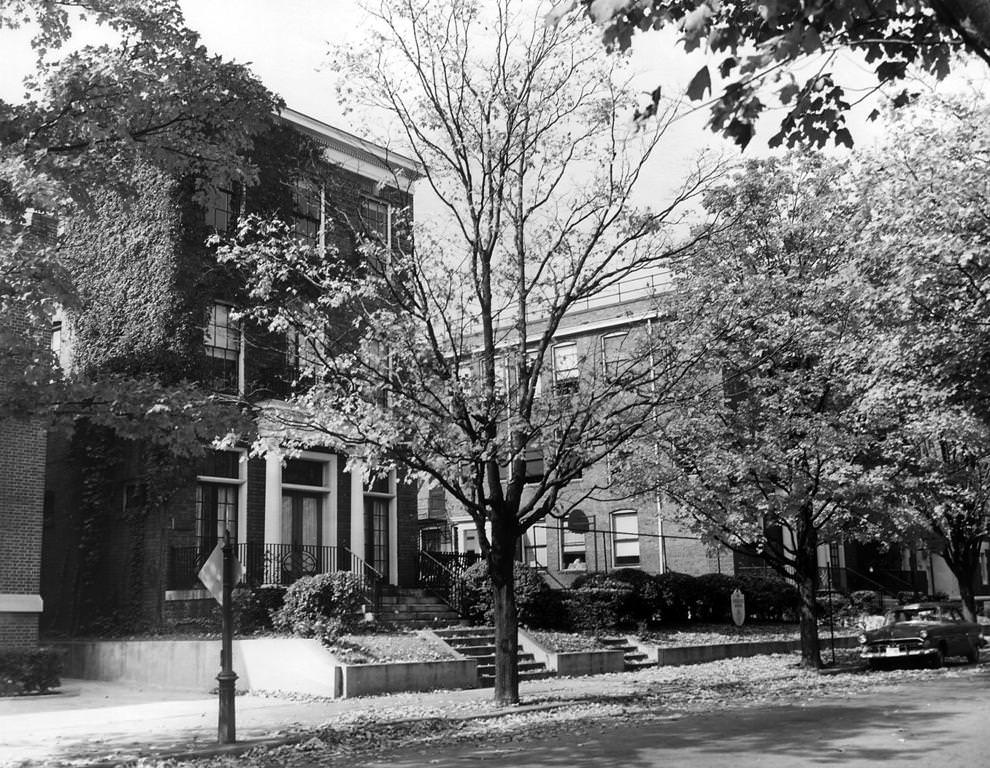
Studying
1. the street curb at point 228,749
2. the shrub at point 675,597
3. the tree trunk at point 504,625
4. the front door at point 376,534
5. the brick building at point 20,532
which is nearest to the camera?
the street curb at point 228,749

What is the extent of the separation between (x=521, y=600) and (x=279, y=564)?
5.55m

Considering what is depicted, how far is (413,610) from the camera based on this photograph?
910 inches

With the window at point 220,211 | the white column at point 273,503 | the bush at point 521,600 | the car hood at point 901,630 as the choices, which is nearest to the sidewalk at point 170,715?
the bush at point 521,600

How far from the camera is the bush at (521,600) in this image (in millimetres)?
23438

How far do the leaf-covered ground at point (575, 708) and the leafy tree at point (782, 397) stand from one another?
8.04ft

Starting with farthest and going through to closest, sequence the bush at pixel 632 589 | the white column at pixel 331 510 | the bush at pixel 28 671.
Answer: the bush at pixel 632 589, the white column at pixel 331 510, the bush at pixel 28 671

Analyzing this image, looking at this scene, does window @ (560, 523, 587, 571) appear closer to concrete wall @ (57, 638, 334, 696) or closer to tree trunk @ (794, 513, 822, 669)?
tree trunk @ (794, 513, 822, 669)

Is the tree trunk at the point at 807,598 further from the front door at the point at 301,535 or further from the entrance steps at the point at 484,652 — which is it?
the front door at the point at 301,535

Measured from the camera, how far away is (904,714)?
13.2 m

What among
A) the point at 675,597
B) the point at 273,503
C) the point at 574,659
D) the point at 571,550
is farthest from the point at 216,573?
the point at 571,550

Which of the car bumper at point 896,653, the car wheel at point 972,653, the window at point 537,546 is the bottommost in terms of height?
the car wheel at point 972,653

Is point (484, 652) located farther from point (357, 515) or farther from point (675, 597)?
point (675, 597)

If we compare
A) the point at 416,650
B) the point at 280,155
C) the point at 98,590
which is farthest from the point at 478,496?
the point at 280,155

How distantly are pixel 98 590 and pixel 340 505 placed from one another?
5.82 metres
